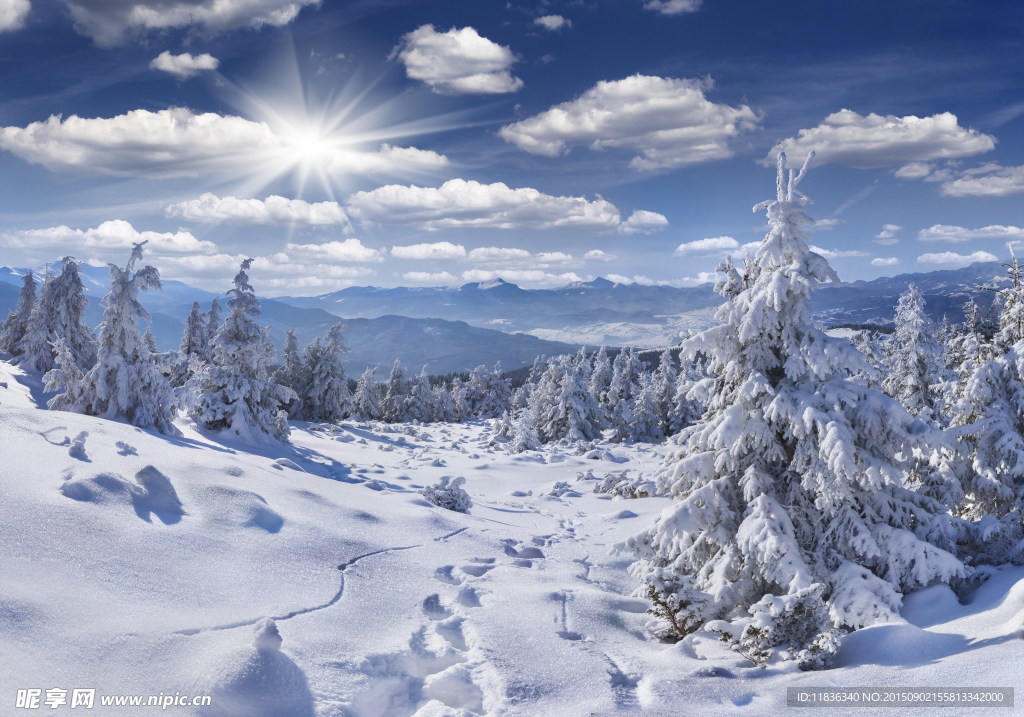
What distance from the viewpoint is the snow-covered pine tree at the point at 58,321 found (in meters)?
31.9

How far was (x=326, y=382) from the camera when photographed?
50.3 meters

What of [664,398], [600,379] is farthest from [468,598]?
[600,379]

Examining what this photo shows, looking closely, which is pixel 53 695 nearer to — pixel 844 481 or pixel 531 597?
pixel 531 597

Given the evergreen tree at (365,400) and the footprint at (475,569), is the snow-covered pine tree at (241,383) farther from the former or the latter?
the evergreen tree at (365,400)

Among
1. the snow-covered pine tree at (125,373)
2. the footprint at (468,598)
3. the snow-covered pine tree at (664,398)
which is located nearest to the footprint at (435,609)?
the footprint at (468,598)

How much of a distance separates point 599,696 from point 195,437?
21783mm

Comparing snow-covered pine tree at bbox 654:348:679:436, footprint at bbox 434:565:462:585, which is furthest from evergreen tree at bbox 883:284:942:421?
footprint at bbox 434:565:462:585

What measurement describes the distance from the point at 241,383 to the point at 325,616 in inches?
833

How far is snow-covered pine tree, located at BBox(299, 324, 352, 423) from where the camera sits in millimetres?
50438

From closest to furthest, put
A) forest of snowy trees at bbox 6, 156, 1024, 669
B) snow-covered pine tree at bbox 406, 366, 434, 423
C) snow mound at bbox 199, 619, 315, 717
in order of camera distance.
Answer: snow mound at bbox 199, 619, 315, 717 → forest of snowy trees at bbox 6, 156, 1024, 669 → snow-covered pine tree at bbox 406, 366, 434, 423

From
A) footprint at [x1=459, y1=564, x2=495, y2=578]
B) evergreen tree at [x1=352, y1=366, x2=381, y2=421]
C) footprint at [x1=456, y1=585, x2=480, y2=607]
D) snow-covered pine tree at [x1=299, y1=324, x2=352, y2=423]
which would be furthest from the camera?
evergreen tree at [x1=352, y1=366, x2=381, y2=421]

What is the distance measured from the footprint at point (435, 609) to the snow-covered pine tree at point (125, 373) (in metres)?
17.2

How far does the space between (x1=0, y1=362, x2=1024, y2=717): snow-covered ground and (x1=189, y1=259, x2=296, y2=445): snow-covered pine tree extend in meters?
12.6

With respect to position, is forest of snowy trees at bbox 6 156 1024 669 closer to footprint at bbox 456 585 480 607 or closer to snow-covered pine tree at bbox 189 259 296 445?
footprint at bbox 456 585 480 607
